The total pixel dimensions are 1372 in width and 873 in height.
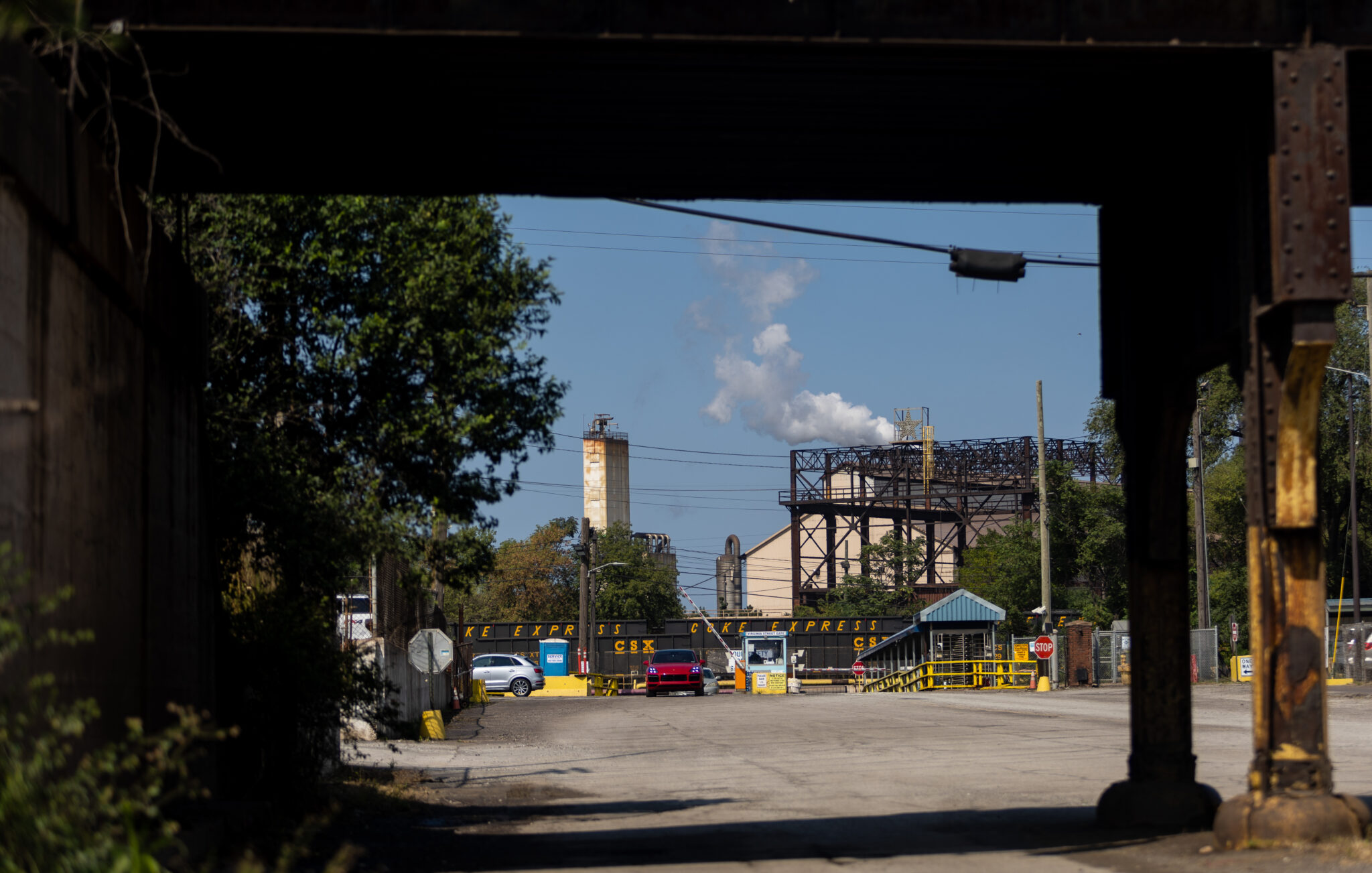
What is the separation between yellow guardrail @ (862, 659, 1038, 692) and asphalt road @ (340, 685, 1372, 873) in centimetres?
1903

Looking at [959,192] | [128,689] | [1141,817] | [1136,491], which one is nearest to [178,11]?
[128,689]

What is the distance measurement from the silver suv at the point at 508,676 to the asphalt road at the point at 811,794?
26565mm

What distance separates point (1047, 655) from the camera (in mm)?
45750

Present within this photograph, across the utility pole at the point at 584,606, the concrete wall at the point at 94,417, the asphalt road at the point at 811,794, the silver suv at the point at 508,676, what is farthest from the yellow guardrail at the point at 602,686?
the concrete wall at the point at 94,417

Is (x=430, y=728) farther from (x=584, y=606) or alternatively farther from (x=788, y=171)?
(x=584, y=606)

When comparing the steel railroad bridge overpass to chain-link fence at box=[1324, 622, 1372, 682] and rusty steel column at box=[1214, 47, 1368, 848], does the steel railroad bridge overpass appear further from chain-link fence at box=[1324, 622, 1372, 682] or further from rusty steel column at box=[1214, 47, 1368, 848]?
chain-link fence at box=[1324, 622, 1372, 682]

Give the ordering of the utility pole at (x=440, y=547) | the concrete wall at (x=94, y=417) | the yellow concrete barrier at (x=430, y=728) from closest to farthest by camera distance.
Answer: the concrete wall at (x=94, y=417) < the utility pole at (x=440, y=547) < the yellow concrete barrier at (x=430, y=728)

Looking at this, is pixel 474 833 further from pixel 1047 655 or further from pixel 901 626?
pixel 901 626

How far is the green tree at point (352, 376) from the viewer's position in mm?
14469

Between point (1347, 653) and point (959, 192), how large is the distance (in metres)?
37.9

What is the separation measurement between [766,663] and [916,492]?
50058mm

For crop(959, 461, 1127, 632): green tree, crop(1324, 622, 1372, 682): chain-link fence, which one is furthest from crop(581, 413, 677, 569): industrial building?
crop(1324, 622, 1372, 682): chain-link fence

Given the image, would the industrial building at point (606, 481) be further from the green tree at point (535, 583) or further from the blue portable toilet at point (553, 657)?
the blue portable toilet at point (553, 657)

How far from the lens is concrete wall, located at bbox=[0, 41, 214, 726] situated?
6.60 meters
